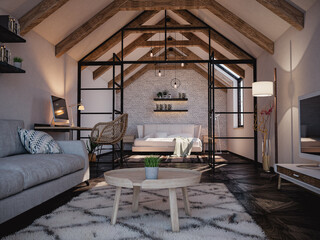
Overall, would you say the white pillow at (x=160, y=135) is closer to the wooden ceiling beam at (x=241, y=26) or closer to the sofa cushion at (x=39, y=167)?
the wooden ceiling beam at (x=241, y=26)

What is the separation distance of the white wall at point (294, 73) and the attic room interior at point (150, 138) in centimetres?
3

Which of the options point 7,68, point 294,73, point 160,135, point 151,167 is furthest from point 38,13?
point 160,135

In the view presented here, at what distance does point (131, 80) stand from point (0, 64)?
6726mm

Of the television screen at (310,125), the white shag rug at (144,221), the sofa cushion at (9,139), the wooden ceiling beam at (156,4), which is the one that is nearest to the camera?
the white shag rug at (144,221)

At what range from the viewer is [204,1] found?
4.91 meters

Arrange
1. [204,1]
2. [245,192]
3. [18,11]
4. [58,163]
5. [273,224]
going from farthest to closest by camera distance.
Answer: [204,1], [18,11], [245,192], [58,163], [273,224]

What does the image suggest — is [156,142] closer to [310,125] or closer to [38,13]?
[38,13]

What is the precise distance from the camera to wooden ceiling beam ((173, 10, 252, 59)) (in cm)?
587

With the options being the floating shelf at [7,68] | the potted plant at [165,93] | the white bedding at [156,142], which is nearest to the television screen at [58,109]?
the floating shelf at [7,68]

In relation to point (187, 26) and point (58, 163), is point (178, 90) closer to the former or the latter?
point (187, 26)

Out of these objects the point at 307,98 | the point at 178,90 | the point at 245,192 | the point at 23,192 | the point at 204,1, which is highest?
the point at 204,1

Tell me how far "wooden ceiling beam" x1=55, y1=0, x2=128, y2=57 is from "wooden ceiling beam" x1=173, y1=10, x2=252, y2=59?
1.79 meters

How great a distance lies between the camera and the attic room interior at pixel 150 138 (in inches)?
76.3

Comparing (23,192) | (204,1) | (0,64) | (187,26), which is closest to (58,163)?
(23,192)
